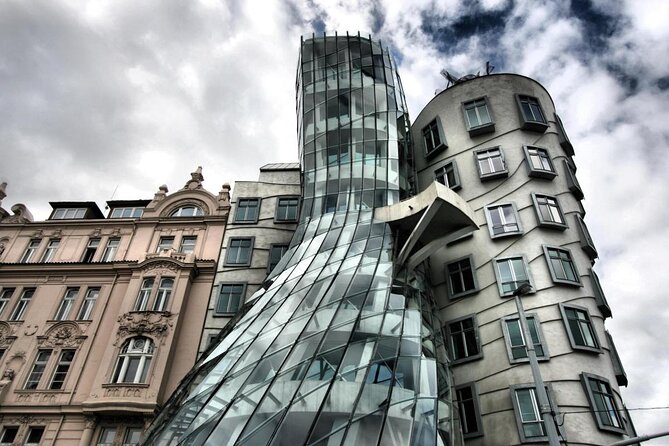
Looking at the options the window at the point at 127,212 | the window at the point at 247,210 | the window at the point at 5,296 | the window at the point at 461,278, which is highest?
the window at the point at 127,212

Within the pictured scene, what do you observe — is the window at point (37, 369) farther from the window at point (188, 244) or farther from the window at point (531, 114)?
the window at point (531, 114)

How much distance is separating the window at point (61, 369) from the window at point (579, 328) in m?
20.4

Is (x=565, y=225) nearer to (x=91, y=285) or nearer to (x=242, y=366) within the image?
(x=242, y=366)

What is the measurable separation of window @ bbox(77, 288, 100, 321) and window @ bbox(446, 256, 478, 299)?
16.9 meters

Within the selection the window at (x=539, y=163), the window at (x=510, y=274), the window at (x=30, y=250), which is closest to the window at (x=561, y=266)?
the window at (x=510, y=274)

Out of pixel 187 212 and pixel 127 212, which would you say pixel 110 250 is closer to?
pixel 127 212

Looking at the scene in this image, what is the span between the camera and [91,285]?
24.9 m

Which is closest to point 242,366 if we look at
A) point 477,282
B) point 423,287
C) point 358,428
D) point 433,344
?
point 358,428

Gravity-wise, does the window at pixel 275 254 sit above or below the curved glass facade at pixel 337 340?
above

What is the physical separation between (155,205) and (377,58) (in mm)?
15397

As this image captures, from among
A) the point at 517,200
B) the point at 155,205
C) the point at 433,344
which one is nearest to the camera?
the point at 433,344

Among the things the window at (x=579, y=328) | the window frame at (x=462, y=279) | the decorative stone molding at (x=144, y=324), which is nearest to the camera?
the window at (x=579, y=328)

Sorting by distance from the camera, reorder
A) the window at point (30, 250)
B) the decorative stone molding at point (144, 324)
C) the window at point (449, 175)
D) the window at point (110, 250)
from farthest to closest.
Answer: the window at point (30, 250) → the window at point (110, 250) → the window at point (449, 175) → the decorative stone molding at point (144, 324)

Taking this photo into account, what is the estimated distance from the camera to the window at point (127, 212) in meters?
29.1
